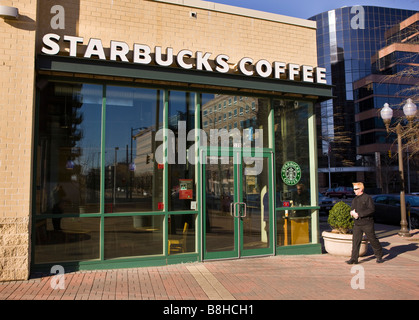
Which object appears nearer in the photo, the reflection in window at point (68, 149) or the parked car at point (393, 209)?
the reflection in window at point (68, 149)

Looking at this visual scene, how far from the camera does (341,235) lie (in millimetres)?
8734

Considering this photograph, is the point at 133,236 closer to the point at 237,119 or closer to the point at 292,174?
the point at 237,119

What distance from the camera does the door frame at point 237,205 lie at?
312 inches

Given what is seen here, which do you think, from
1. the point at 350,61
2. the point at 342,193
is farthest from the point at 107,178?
the point at 350,61

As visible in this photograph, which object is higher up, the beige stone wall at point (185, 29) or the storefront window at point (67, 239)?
the beige stone wall at point (185, 29)

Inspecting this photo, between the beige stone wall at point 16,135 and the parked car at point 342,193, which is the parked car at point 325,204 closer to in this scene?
the beige stone wall at point 16,135

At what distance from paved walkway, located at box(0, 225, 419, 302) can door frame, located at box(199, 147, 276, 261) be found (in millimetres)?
201

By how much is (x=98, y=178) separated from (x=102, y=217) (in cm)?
82

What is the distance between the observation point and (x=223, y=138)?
27.9 ft

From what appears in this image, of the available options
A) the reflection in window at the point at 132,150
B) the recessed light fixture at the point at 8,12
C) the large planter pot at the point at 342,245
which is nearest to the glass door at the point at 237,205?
the reflection in window at the point at 132,150

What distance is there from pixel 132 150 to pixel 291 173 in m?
4.11

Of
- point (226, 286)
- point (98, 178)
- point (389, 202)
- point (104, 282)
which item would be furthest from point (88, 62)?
point (389, 202)

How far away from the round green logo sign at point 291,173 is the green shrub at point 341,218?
125cm

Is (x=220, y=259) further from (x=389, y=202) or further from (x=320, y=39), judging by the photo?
(x=320, y=39)
